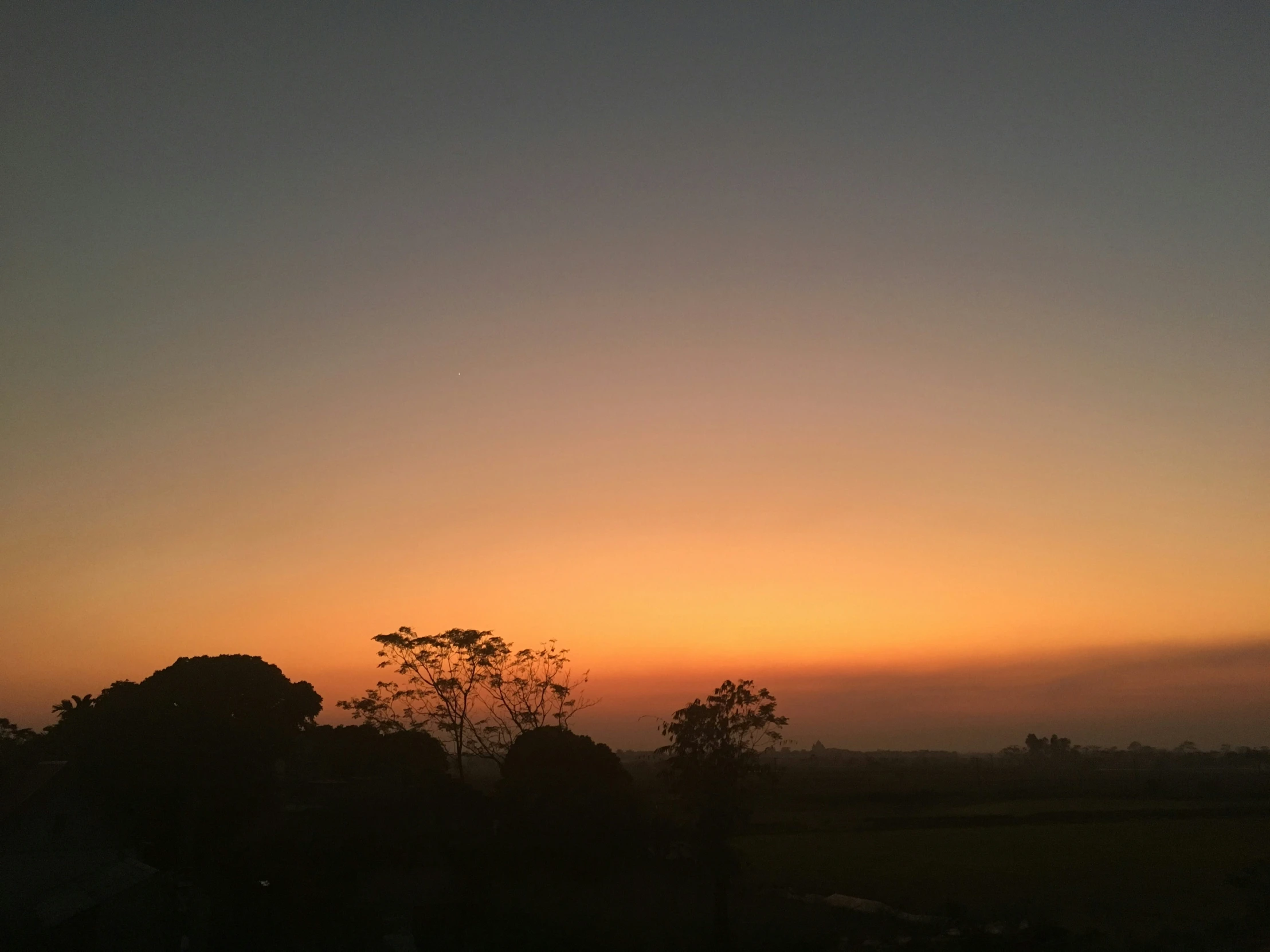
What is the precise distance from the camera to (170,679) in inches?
1677

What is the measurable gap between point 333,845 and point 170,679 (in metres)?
13.5

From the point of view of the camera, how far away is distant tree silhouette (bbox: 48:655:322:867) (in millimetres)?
35562

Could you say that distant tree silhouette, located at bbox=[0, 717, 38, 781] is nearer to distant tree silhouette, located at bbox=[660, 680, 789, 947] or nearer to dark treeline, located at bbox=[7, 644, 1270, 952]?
dark treeline, located at bbox=[7, 644, 1270, 952]

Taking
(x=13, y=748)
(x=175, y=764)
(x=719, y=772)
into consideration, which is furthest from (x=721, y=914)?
(x=13, y=748)

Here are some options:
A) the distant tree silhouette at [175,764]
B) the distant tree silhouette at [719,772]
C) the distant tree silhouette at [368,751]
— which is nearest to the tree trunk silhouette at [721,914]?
the distant tree silhouette at [719,772]

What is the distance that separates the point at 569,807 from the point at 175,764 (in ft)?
52.4

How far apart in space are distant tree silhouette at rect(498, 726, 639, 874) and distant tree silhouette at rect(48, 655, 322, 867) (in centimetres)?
1046

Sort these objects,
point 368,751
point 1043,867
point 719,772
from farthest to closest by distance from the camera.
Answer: point 368,751, point 1043,867, point 719,772

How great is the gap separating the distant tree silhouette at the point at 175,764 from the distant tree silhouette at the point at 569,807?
10.5m

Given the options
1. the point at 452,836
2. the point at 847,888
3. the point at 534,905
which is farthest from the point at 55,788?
the point at 847,888

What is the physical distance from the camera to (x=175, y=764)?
36250 millimetres

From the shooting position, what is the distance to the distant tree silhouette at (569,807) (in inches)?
1442

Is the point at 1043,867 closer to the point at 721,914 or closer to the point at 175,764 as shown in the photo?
the point at 721,914

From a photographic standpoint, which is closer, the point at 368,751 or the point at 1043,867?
the point at 1043,867
